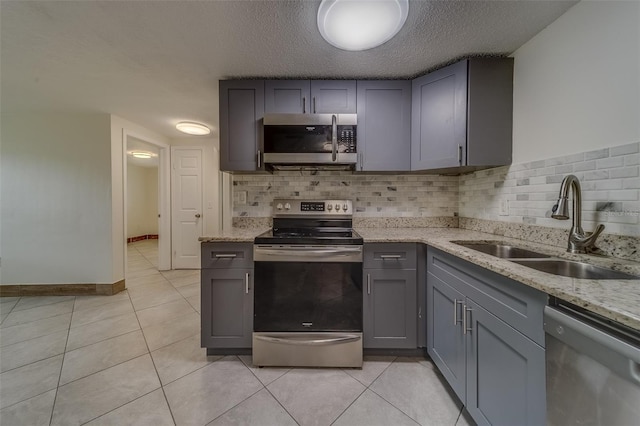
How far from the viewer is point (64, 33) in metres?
1.43

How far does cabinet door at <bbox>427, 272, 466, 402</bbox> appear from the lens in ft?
4.09

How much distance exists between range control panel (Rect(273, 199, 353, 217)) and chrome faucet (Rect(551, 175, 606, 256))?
1336mm

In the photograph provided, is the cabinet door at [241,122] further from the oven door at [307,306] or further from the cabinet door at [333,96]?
the oven door at [307,306]

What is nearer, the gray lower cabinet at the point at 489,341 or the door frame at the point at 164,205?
the gray lower cabinet at the point at 489,341

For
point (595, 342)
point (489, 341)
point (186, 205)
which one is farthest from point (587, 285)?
point (186, 205)

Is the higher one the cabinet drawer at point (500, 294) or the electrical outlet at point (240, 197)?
the electrical outlet at point (240, 197)

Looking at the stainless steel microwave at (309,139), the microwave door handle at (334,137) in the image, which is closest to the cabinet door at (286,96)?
the stainless steel microwave at (309,139)

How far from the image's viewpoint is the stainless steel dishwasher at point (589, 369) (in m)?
0.55

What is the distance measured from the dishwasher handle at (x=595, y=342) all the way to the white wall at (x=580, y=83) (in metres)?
0.98

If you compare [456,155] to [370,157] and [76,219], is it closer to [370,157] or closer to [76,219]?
[370,157]

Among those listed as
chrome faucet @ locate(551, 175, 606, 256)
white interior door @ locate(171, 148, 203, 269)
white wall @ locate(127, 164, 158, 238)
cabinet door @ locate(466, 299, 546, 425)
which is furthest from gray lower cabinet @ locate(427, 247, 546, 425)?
white wall @ locate(127, 164, 158, 238)

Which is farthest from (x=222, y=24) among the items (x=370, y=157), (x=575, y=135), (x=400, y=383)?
(x=400, y=383)

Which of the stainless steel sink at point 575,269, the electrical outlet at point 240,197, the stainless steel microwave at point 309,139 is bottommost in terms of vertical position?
the stainless steel sink at point 575,269

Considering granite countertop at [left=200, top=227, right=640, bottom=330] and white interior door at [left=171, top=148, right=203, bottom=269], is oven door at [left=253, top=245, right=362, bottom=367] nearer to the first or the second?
granite countertop at [left=200, top=227, right=640, bottom=330]
